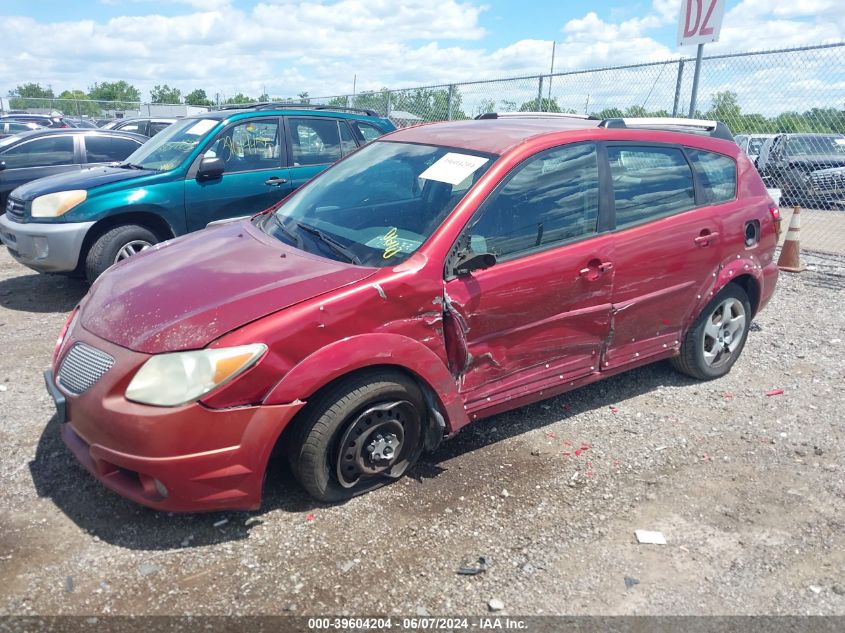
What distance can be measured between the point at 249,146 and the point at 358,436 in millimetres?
4912

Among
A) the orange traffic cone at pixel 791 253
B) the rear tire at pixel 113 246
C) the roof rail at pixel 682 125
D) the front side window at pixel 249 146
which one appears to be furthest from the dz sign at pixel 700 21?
the rear tire at pixel 113 246

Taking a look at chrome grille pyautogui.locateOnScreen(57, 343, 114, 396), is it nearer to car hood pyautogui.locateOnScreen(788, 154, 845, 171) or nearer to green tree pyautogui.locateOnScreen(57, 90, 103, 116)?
car hood pyautogui.locateOnScreen(788, 154, 845, 171)

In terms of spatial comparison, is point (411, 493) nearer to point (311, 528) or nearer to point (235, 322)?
point (311, 528)

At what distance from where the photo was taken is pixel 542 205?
369cm

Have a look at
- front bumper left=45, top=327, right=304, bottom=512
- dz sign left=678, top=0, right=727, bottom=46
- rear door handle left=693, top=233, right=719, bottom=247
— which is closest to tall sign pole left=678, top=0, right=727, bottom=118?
dz sign left=678, top=0, right=727, bottom=46

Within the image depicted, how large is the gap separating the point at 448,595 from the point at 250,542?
0.92 m

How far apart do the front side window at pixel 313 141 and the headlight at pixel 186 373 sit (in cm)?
497

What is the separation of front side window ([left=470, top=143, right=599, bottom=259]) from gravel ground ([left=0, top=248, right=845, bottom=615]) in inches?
48.0

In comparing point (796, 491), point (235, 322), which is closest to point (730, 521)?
point (796, 491)

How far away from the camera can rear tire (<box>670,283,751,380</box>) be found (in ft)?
15.1

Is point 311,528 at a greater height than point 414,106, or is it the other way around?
point 414,106

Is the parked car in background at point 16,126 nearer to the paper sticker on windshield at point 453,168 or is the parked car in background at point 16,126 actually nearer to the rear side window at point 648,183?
the paper sticker on windshield at point 453,168

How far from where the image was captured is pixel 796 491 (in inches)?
140

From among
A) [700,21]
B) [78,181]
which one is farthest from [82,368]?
[700,21]
